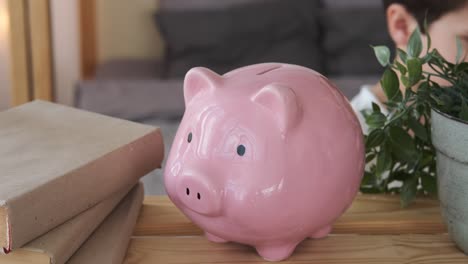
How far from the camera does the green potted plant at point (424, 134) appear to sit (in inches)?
23.0

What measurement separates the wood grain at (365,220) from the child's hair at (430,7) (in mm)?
441

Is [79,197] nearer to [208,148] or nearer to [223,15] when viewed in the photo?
[208,148]

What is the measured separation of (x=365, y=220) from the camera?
680mm

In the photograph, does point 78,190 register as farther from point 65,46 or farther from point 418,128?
point 65,46

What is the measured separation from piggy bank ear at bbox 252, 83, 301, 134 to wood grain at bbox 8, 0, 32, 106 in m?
1.89

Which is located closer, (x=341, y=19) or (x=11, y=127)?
(x=11, y=127)

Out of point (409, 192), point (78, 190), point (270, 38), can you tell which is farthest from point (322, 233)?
point (270, 38)

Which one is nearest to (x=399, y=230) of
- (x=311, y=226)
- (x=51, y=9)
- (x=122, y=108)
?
(x=311, y=226)

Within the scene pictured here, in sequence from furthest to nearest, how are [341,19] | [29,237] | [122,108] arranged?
[341,19]
[122,108]
[29,237]

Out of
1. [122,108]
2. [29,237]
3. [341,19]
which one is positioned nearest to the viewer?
[29,237]

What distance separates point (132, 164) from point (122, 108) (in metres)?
1.45

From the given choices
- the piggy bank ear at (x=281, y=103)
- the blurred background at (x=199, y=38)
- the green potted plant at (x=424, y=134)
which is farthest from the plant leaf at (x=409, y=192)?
the blurred background at (x=199, y=38)

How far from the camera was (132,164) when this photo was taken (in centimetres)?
63

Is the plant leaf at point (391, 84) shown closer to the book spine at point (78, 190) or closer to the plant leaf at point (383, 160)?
the plant leaf at point (383, 160)
